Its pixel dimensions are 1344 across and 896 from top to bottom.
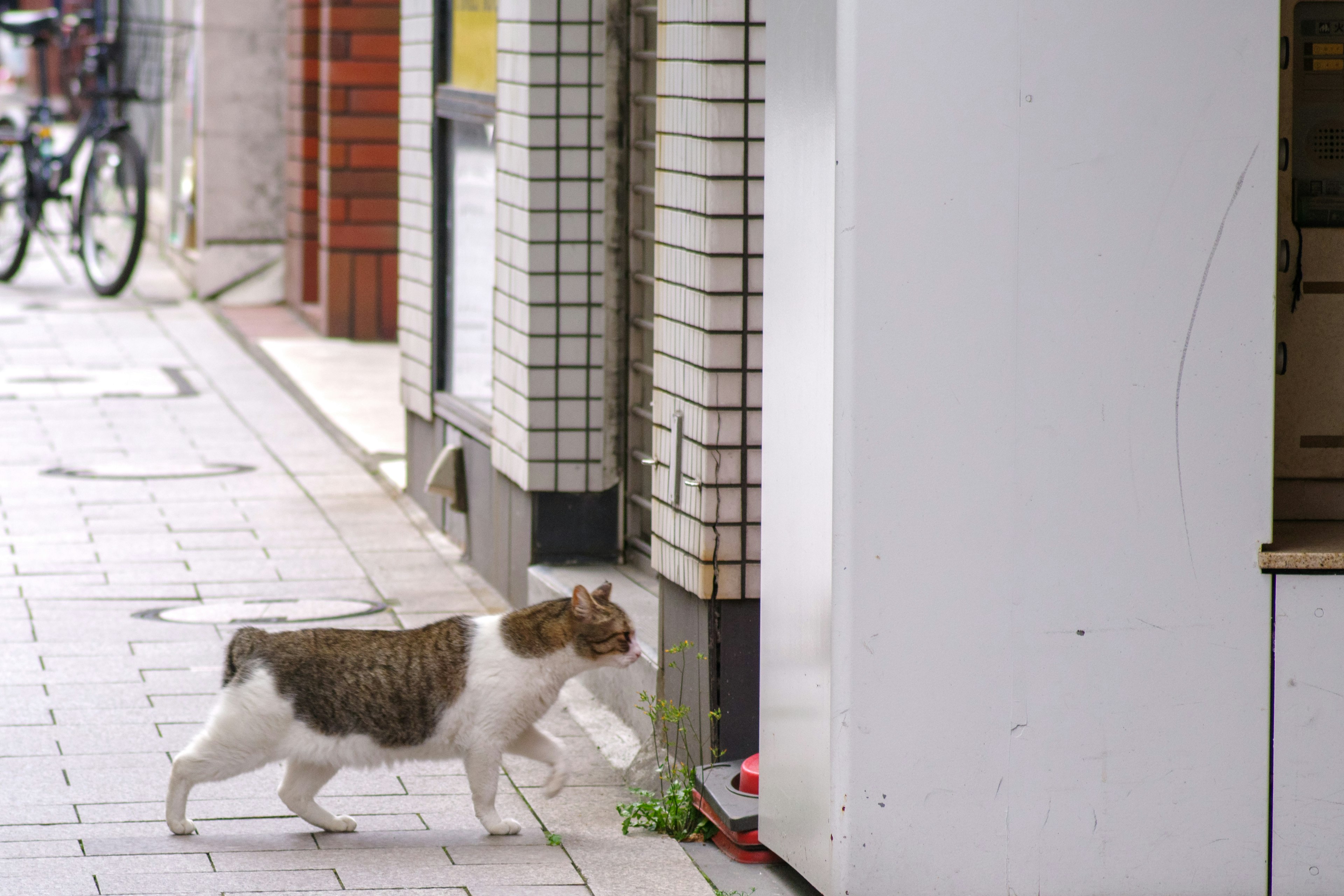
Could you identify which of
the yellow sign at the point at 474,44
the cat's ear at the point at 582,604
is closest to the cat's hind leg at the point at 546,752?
the cat's ear at the point at 582,604

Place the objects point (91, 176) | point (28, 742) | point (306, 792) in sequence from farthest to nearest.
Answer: point (91, 176)
point (28, 742)
point (306, 792)

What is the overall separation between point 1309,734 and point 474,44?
211 inches

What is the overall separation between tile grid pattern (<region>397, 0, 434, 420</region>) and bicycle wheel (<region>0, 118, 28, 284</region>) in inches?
388

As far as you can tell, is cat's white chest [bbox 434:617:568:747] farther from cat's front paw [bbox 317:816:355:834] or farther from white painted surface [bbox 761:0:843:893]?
white painted surface [bbox 761:0:843:893]

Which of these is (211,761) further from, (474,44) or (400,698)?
(474,44)

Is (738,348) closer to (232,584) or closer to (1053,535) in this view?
(1053,535)

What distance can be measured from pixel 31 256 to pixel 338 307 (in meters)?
7.07

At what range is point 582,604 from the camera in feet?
17.9

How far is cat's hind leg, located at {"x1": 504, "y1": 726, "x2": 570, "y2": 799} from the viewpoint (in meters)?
5.50

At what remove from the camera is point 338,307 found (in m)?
15.6

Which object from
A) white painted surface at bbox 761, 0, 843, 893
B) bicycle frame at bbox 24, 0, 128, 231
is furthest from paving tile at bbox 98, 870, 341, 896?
bicycle frame at bbox 24, 0, 128, 231

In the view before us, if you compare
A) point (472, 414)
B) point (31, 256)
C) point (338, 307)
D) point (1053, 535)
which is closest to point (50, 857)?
point (1053, 535)

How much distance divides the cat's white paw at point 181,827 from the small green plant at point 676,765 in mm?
1119

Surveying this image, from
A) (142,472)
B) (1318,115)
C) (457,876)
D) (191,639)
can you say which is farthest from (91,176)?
(1318,115)
